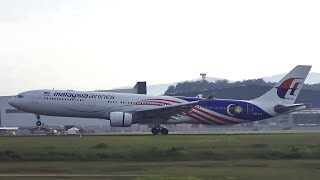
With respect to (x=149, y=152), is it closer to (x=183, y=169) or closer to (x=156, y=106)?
(x=183, y=169)

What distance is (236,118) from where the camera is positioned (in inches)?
2290

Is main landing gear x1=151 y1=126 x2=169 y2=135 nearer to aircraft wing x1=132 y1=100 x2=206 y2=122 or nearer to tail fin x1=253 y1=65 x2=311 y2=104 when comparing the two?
aircraft wing x1=132 y1=100 x2=206 y2=122

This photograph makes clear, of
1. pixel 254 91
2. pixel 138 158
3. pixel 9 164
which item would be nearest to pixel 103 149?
pixel 138 158

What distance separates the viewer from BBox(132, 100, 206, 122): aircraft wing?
178ft

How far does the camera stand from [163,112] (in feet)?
180

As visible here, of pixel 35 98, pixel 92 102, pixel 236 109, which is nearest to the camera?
pixel 92 102

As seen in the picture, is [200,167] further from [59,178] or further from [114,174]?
[59,178]

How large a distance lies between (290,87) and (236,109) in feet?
17.8

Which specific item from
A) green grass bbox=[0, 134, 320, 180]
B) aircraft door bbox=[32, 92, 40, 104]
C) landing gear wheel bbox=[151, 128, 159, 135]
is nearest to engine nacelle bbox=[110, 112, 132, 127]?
landing gear wheel bbox=[151, 128, 159, 135]

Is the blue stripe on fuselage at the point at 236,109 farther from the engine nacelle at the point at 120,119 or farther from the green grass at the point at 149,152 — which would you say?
the green grass at the point at 149,152

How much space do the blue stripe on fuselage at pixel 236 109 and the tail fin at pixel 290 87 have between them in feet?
5.58

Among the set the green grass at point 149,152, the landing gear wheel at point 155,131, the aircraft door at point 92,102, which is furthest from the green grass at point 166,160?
the landing gear wheel at point 155,131

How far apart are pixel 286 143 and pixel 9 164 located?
56.8 feet

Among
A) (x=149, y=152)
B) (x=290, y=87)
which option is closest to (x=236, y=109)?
(x=290, y=87)
